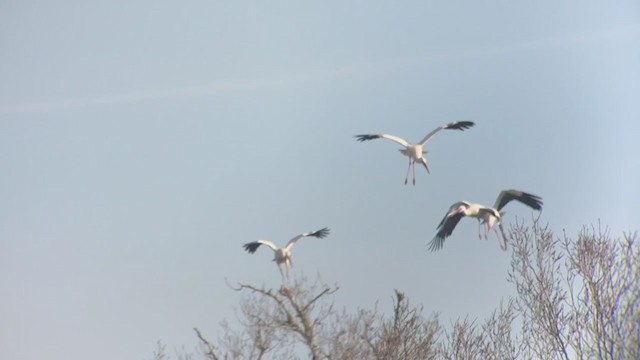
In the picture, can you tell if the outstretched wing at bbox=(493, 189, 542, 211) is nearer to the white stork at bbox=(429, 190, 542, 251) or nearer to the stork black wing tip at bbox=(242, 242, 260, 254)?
the white stork at bbox=(429, 190, 542, 251)

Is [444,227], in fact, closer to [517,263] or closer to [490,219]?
[490,219]

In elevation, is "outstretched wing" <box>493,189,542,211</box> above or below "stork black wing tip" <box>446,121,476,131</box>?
below

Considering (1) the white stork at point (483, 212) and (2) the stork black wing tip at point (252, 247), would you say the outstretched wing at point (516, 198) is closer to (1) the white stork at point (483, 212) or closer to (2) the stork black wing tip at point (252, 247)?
(1) the white stork at point (483, 212)

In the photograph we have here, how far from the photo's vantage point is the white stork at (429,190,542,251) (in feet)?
75.7

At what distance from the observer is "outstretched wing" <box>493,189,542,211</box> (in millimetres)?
23375

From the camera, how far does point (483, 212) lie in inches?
910

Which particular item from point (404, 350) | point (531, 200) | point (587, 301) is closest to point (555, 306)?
point (587, 301)

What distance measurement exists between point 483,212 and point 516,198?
1.01 metres

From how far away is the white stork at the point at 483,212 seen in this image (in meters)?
23.1

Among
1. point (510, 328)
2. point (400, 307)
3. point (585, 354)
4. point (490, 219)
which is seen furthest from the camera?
point (510, 328)

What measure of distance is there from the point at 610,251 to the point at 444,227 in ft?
13.5

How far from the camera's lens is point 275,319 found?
21359 millimetres

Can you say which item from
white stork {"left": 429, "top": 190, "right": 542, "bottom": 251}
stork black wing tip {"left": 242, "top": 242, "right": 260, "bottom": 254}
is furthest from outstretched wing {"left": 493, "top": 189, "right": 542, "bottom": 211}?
stork black wing tip {"left": 242, "top": 242, "right": 260, "bottom": 254}

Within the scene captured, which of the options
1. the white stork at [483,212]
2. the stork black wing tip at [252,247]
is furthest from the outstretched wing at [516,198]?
the stork black wing tip at [252,247]
